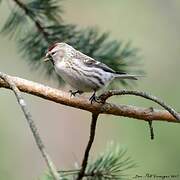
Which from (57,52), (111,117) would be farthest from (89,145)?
(111,117)

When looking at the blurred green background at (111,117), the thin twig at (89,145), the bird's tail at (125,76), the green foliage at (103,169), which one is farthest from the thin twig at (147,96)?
the blurred green background at (111,117)

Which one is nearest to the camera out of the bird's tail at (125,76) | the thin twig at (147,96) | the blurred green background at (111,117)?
the thin twig at (147,96)

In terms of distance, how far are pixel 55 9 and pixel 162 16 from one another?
1400 mm

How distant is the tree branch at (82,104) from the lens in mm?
945

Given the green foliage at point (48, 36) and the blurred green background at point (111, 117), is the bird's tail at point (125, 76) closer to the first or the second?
the green foliage at point (48, 36)

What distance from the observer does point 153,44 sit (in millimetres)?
2596

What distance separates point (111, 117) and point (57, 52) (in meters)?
0.99

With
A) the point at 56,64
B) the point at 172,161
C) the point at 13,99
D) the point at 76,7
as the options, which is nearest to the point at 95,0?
the point at 76,7

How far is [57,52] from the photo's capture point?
140cm

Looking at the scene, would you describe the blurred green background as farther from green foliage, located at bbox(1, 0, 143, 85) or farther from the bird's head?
green foliage, located at bbox(1, 0, 143, 85)

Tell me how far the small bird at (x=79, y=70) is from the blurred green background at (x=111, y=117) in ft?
1.72

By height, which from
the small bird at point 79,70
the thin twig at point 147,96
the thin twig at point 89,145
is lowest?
the small bird at point 79,70

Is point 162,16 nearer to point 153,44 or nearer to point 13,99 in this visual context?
point 153,44

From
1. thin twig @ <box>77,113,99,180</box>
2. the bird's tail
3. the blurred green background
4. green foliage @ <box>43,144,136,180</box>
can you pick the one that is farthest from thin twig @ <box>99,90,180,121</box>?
the blurred green background
